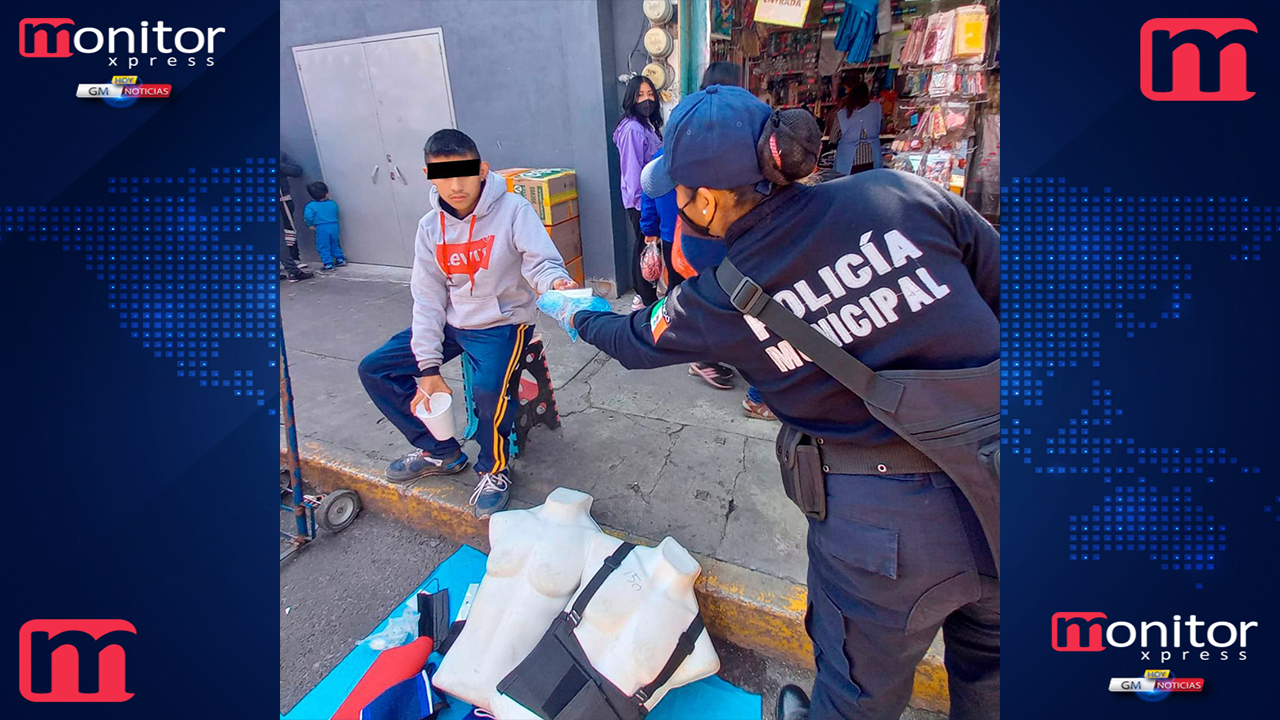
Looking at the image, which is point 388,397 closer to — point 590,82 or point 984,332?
point 984,332

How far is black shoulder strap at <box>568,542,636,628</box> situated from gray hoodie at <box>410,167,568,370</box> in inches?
45.8

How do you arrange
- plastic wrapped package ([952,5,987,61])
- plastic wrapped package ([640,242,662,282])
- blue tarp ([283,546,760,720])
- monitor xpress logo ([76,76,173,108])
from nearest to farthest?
1. monitor xpress logo ([76,76,173,108])
2. blue tarp ([283,546,760,720])
3. plastic wrapped package ([640,242,662,282])
4. plastic wrapped package ([952,5,987,61])

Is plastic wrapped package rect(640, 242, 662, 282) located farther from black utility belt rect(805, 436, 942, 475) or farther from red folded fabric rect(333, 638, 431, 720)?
black utility belt rect(805, 436, 942, 475)

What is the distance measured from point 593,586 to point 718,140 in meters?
1.41

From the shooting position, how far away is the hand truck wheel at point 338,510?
2.99m

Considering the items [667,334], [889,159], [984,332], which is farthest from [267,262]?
[889,159]

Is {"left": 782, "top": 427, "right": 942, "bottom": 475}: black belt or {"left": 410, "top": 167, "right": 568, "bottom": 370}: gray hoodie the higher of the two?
{"left": 410, "top": 167, "right": 568, "bottom": 370}: gray hoodie

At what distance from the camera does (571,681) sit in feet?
6.24

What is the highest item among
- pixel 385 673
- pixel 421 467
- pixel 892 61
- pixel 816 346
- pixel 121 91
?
pixel 892 61

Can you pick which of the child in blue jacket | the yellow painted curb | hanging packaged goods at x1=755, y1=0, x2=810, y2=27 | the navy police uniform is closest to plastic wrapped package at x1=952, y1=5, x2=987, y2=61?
hanging packaged goods at x1=755, y1=0, x2=810, y2=27

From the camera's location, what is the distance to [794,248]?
4.37 ft


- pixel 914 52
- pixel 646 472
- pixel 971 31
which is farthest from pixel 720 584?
pixel 914 52

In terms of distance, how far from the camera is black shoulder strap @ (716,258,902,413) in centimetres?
131

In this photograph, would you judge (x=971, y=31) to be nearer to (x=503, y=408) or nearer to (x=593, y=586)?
(x=503, y=408)
